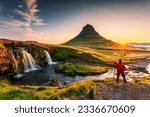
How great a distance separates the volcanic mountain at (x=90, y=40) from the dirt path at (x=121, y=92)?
17.3 metres

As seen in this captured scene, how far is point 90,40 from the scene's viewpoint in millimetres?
54469

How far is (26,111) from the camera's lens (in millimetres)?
14250

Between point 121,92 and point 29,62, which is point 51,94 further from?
point 29,62

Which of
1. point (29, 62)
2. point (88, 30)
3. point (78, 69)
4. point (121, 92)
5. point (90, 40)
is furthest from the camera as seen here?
point (90, 40)

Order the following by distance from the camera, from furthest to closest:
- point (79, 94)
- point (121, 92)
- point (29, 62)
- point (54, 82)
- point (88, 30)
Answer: point (88, 30)
point (29, 62)
point (54, 82)
point (121, 92)
point (79, 94)

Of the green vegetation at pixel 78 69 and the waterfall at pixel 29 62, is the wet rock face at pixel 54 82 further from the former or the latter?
the waterfall at pixel 29 62

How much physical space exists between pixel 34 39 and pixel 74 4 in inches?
229

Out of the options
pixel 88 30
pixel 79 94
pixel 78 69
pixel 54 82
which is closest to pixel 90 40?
pixel 88 30

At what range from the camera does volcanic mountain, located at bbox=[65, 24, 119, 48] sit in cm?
3831

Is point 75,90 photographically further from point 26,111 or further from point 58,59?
point 58,59

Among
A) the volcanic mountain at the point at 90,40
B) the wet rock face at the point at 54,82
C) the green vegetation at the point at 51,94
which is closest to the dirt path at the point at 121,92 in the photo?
the green vegetation at the point at 51,94

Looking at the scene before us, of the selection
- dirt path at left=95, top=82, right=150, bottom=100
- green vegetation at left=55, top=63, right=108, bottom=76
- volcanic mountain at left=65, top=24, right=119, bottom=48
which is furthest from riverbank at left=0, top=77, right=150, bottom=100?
volcanic mountain at left=65, top=24, right=119, bottom=48

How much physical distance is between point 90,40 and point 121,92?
37.7m

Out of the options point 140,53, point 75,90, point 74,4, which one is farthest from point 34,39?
point 75,90
